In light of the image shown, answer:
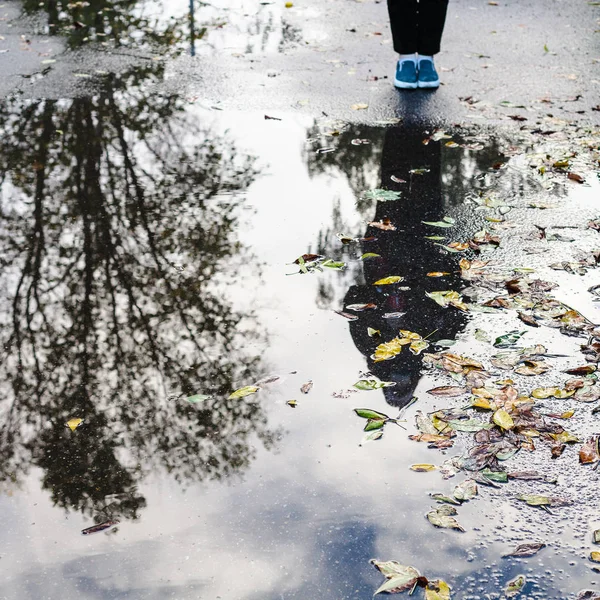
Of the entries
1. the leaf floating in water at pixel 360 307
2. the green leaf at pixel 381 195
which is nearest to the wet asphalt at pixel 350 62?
the green leaf at pixel 381 195

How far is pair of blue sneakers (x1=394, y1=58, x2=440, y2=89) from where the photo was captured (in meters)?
6.50

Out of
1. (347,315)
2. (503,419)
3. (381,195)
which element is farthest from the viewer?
(381,195)

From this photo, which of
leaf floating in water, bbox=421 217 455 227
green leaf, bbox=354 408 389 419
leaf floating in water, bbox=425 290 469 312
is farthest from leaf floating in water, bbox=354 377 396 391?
leaf floating in water, bbox=421 217 455 227

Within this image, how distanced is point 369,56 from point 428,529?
5828 millimetres

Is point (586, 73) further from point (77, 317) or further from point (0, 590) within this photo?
point (0, 590)

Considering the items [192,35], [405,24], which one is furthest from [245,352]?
[192,35]

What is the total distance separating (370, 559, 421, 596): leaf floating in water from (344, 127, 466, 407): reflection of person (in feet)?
2.64

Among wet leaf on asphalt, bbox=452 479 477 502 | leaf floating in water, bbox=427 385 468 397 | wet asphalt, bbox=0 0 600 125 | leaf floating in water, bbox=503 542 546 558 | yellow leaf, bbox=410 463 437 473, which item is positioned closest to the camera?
leaf floating in water, bbox=503 542 546 558

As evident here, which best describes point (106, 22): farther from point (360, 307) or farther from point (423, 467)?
→ point (423, 467)

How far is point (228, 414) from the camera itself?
3057 millimetres

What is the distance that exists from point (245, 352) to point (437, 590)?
56.4 inches

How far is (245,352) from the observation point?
342 cm

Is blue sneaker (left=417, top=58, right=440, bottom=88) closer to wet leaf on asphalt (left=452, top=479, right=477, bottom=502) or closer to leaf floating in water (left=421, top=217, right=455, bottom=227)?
leaf floating in water (left=421, top=217, right=455, bottom=227)

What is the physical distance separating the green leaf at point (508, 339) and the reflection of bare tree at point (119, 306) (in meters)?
1.07
